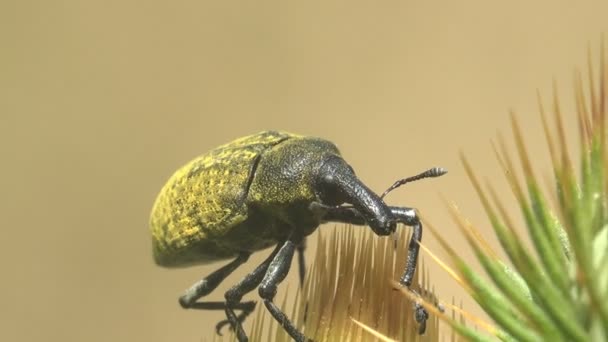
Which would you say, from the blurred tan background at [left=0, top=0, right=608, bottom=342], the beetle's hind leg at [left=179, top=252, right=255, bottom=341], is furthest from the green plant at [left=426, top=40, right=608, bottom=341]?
the blurred tan background at [left=0, top=0, right=608, bottom=342]

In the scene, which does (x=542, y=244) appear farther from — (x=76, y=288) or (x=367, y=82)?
(x=76, y=288)

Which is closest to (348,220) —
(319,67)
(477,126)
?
(477,126)

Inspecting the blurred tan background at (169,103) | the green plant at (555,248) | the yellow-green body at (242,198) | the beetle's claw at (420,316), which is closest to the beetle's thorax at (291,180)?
the yellow-green body at (242,198)

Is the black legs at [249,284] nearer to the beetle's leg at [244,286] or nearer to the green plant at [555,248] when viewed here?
the beetle's leg at [244,286]

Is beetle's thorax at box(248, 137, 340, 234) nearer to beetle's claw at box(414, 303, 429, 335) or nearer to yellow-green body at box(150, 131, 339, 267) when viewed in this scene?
yellow-green body at box(150, 131, 339, 267)

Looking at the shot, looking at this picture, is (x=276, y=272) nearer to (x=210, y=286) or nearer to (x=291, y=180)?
(x=291, y=180)

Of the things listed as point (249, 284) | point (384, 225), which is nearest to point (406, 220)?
point (384, 225)
